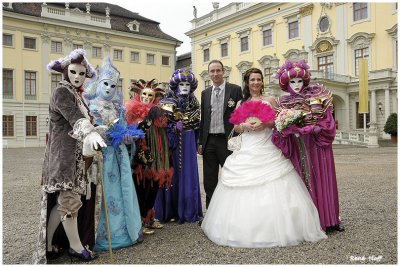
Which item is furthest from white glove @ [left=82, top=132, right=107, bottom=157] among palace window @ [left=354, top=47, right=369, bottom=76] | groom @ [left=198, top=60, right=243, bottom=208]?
palace window @ [left=354, top=47, right=369, bottom=76]

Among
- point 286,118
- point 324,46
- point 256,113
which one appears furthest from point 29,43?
point 286,118

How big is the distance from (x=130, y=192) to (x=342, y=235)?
2.06m

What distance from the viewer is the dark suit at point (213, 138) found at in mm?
4273

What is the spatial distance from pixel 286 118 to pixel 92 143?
178 centimetres

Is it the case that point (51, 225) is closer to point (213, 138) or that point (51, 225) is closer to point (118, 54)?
point (213, 138)

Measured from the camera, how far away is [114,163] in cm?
341

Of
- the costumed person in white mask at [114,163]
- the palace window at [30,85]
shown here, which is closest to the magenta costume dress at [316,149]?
the costumed person in white mask at [114,163]

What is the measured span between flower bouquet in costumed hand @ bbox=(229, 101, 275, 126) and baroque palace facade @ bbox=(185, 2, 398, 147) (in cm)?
1643

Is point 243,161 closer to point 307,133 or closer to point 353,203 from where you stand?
point 307,133

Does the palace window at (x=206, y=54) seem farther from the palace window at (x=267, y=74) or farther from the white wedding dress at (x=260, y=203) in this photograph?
the white wedding dress at (x=260, y=203)

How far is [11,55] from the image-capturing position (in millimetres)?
27797

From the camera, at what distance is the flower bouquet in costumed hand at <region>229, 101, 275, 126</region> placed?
3.68 meters

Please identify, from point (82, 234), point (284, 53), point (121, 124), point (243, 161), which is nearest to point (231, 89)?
point (243, 161)

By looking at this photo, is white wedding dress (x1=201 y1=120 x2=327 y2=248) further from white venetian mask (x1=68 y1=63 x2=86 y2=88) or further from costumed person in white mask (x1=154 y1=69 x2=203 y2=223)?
white venetian mask (x1=68 y1=63 x2=86 y2=88)
